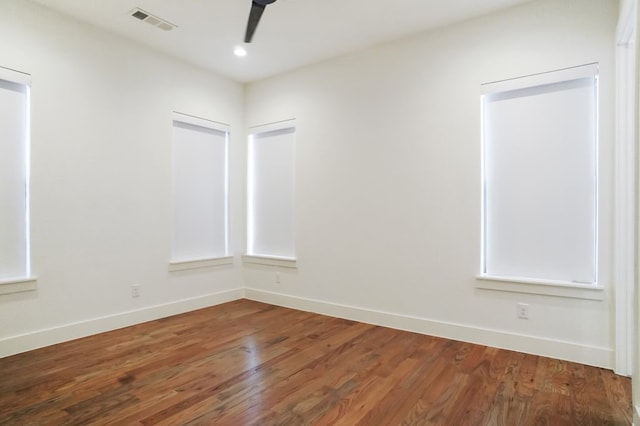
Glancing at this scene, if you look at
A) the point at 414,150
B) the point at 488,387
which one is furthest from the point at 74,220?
the point at 488,387

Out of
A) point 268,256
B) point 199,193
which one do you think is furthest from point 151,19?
point 268,256

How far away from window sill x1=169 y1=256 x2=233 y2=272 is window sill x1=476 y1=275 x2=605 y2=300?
300cm

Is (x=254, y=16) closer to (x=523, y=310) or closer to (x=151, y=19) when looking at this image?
(x=151, y=19)

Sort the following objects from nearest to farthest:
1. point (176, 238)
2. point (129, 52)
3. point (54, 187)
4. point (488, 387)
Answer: point (488, 387) → point (54, 187) → point (129, 52) → point (176, 238)

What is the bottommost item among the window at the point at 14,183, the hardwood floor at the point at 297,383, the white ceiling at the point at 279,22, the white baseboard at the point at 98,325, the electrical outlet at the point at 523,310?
the hardwood floor at the point at 297,383

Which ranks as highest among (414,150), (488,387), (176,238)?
(414,150)

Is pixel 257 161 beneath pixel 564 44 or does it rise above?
beneath

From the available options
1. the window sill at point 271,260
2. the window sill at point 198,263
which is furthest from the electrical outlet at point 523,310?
the window sill at point 198,263

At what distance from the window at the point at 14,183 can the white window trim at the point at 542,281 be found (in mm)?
3864

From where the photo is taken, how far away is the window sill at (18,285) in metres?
2.92

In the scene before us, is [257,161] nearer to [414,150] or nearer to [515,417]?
[414,150]

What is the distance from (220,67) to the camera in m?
4.42

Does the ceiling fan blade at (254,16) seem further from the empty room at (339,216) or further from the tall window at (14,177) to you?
the tall window at (14,177)

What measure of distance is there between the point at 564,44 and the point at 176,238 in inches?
162
